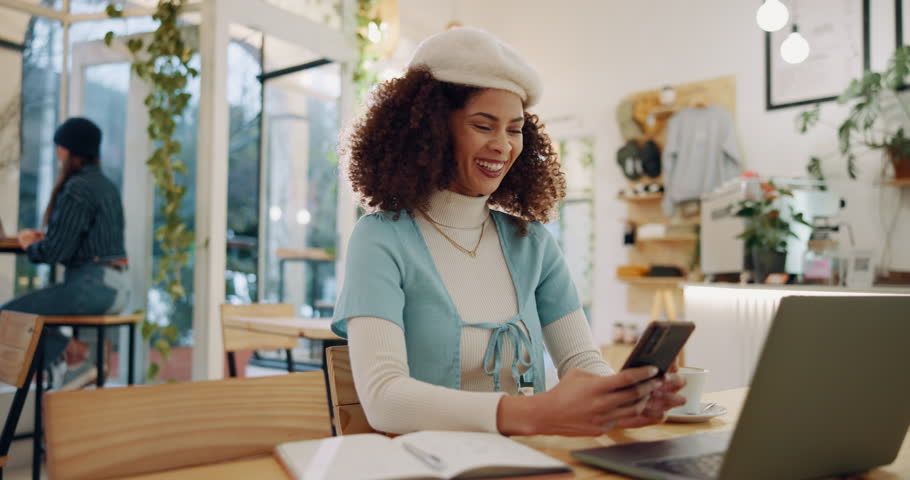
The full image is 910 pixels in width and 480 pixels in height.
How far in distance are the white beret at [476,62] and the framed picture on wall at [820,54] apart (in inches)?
176

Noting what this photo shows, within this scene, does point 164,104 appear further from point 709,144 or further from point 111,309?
point 709,144

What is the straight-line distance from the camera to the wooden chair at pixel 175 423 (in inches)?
33.3

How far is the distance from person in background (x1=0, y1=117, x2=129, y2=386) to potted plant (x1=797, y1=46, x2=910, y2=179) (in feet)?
14.4

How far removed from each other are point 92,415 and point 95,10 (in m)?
4.07

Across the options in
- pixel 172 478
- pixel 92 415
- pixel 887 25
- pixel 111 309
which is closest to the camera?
pixel 172 478

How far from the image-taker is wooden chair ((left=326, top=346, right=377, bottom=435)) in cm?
115

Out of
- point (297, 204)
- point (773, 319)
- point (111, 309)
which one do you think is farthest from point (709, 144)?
point (773, 319)

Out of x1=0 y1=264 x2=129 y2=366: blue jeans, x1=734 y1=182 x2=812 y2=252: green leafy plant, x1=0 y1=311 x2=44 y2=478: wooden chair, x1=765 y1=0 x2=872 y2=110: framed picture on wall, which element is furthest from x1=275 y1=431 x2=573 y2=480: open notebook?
x1=765 y1=0 x2=872 y2=110: framed picture on wall

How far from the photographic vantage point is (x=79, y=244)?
3.45 m

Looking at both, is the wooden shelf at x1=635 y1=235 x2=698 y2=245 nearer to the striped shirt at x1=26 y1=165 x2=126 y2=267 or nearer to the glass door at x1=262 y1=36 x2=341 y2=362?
the glass door at x1=262 y1=36 x2=341 y2=362

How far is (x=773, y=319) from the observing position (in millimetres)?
611

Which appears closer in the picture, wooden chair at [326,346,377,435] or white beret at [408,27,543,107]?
wooden chair at [326,346,377,435]

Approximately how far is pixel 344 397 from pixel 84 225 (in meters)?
2.81

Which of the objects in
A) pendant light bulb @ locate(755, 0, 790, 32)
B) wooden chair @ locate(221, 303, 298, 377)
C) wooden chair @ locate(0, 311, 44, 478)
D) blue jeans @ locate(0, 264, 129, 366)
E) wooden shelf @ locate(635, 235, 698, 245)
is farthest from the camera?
wooden shelf @ locate(635, 235, 698, 245)
